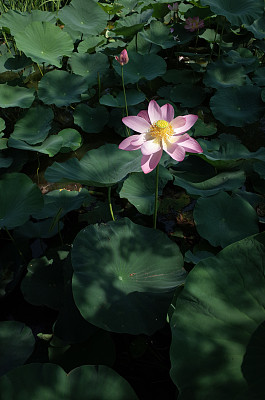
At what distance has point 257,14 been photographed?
2.47 m

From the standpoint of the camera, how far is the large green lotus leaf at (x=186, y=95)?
Result: 254 centimetres

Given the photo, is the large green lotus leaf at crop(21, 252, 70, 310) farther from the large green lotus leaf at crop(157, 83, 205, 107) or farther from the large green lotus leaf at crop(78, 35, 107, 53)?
the large green lotus leaf at crop(78, 35, 107, 53)

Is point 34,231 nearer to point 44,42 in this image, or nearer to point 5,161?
point 5,161

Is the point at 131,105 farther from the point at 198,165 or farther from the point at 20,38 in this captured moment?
the point at 20,38

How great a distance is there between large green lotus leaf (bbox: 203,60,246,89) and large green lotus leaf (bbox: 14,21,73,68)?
3.51 feet

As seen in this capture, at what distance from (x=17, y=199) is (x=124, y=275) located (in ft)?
2.17

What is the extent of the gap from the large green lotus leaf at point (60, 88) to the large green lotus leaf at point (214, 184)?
1.06 metres

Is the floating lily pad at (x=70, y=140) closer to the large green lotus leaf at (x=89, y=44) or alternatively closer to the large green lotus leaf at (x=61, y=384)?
the large green lotus leaf at (x=89, y=44)

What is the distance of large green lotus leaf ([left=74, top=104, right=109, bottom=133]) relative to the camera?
7.86 ft

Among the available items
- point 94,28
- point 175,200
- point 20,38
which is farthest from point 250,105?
point 20,38

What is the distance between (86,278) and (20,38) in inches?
A: 81.3

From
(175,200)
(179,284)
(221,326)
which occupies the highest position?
(221,326)

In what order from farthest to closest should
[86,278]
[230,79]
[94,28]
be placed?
[94,28] < [230,79] < [86,278]

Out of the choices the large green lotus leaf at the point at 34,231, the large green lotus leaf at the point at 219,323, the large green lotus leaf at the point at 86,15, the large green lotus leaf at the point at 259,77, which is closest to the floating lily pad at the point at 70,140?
the large green lotus leaf at the point at 34,231
